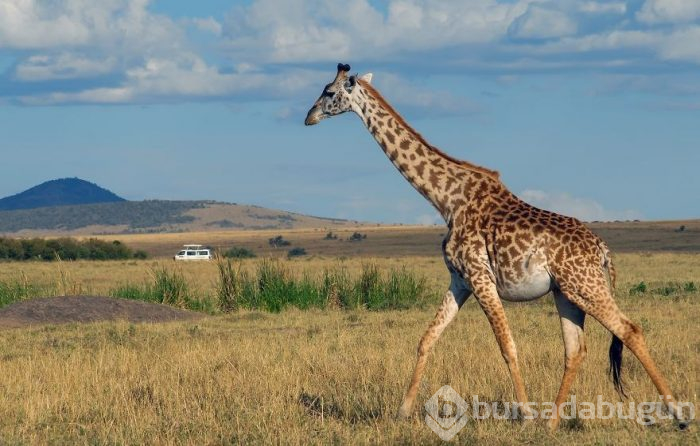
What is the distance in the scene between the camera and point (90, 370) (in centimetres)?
1299

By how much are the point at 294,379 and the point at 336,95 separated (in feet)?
11.1

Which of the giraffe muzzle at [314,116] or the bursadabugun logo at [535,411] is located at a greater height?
the giraffe muzzle at [314,116]

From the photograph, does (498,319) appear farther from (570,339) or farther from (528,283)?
(570,339)

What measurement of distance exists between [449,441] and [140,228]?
177 m

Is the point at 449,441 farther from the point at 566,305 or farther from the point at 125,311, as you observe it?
the point at 125,311

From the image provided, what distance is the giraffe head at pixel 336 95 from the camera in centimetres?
1055

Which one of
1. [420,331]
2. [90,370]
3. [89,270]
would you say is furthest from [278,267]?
[89,270]

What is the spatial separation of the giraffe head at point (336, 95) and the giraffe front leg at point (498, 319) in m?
2.22

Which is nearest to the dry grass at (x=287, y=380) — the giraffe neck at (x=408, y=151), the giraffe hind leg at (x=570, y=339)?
the giraffe hind leg at (x=570, y=339)

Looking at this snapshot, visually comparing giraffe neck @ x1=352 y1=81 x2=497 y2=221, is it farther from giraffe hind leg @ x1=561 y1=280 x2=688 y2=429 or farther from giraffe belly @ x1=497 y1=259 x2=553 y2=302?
giraffe hind leg @ x1=561 y1=280 x2=688 y2=429

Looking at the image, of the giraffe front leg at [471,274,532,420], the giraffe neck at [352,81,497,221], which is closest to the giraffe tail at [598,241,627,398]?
the giraffe front leg at [471,274,532,420]

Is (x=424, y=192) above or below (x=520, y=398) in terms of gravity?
above

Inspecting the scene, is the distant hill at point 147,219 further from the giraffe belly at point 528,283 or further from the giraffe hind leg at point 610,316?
the giraffe hind leg at point 610,316

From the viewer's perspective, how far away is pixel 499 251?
9.56 metres
